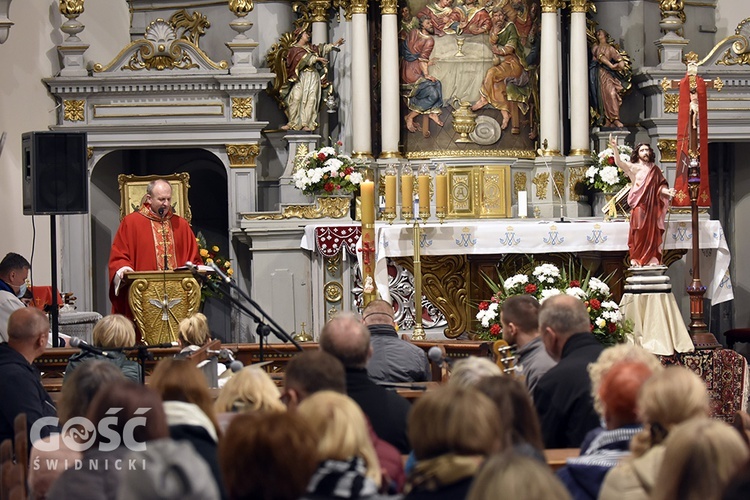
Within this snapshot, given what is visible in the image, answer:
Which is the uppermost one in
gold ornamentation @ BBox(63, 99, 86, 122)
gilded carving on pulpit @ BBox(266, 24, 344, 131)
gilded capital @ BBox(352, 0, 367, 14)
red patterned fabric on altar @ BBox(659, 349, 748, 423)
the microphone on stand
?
gilded capital @ BBox(352, 0, 367, 14)

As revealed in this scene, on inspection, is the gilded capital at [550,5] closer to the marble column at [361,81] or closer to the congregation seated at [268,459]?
the marble column at [361,81]

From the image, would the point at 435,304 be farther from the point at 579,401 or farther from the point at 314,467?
the point at 314,467

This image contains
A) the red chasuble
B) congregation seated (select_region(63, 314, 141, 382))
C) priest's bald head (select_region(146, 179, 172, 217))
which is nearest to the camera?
congregation seated (select_region(63, 314, 141, 382))

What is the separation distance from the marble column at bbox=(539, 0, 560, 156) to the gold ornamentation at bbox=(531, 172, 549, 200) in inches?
11.0

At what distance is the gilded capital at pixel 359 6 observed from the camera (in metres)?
14.6

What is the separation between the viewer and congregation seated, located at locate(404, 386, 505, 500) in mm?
3615

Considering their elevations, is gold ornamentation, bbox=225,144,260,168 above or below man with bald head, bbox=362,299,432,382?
above

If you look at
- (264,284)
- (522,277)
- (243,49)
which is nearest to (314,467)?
(522,277)

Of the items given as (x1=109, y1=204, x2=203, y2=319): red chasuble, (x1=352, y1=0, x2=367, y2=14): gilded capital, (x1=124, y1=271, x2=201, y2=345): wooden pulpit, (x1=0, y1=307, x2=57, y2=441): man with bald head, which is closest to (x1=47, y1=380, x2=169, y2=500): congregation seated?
(x1=0, y1=307, x2=57, y2=441): man with bald head

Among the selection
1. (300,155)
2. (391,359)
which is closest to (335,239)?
(300,155)

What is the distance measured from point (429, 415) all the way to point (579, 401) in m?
2.03

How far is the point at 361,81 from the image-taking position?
14.7 meters

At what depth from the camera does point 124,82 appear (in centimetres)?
1428

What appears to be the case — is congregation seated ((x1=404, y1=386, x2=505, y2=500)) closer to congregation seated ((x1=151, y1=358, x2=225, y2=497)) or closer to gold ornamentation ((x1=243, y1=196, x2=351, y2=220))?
congregation seated ((x1=151, y1=358, x2=225, y2=497))
